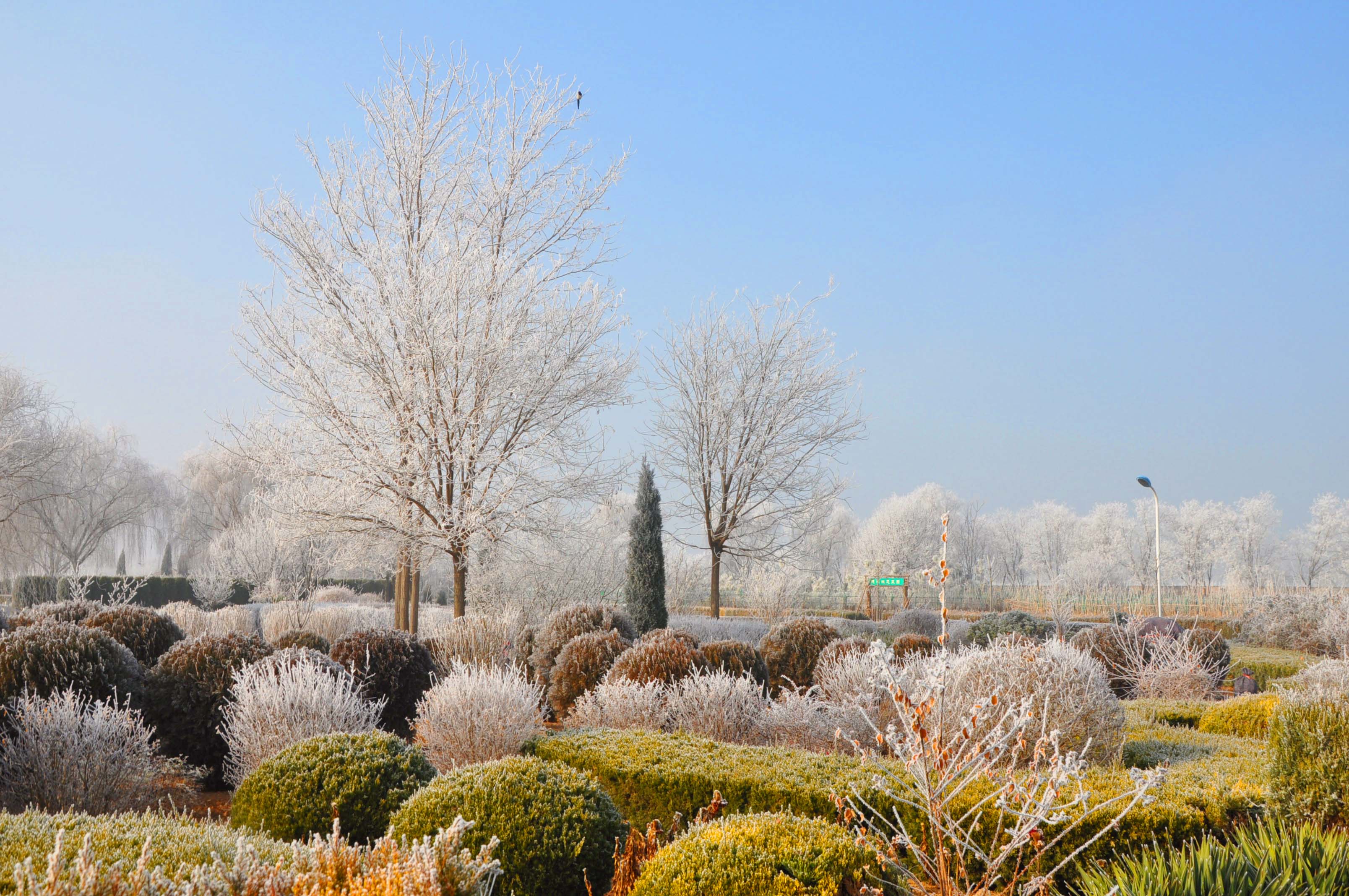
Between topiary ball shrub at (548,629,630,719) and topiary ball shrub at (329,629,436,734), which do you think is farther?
topiary ball shrub at (548,629,630,719)

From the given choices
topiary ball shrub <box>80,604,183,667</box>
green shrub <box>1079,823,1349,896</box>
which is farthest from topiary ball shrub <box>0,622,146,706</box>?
green shrub <box>1079,823,1349,896</box>

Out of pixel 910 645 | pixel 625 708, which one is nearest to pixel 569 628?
pixel 625 708

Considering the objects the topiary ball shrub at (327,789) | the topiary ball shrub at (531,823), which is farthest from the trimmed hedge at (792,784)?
the topiary ball shrub at (327,789)

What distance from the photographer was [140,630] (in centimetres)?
878

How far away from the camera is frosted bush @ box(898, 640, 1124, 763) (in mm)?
5543

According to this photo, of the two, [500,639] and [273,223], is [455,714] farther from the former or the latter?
[273,223]

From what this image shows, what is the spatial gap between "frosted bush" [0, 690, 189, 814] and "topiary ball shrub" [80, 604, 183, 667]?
3051 mm

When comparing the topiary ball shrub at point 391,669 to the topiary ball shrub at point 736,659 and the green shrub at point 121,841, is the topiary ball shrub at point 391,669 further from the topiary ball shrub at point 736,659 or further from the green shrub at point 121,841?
the green shrub at point 121,841

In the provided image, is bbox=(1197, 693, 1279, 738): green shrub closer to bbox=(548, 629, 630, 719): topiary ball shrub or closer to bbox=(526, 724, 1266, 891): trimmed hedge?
bbox=(526, 724, 1266, 891): trimmed hedge

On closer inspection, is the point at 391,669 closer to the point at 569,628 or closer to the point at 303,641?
the point at 303,641

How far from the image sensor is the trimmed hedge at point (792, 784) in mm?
4309

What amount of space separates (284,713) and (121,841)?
2.71 metres

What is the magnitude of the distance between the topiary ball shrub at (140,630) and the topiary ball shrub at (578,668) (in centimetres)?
382

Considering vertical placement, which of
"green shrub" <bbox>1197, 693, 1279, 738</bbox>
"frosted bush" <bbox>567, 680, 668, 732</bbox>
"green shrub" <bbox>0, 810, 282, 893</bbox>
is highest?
"green shrub" <bbox>0, 810, 282, 893</bbox>
